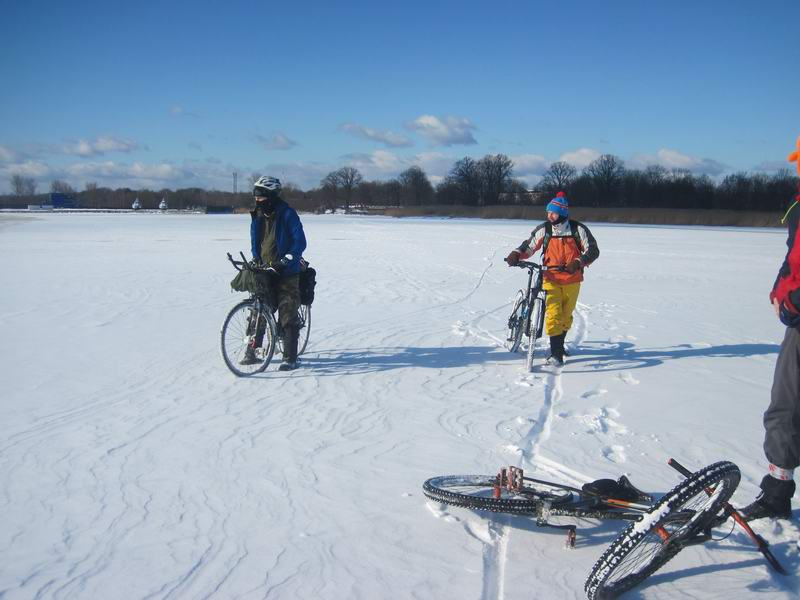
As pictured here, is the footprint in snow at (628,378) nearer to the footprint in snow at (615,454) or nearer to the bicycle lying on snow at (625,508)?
the footprint in snow at (615,454)

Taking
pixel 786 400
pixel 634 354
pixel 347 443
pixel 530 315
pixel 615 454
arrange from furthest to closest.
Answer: pixel 634 354
pixel 530 315
pixel 347 443
pixel 615 454
pixel 786 400

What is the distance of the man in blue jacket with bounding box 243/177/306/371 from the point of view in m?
6.65

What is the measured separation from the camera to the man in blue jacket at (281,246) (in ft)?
21.8

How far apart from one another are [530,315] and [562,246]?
92cm

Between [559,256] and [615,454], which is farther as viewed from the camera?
[559,256]

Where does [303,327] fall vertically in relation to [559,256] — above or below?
below

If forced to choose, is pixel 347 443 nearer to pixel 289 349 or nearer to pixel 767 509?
pixel 289 349

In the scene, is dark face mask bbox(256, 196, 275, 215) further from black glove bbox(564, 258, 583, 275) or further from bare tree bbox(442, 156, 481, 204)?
bare tree bbox(442, 156, 481, 204)

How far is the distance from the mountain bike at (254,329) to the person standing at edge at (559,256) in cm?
276

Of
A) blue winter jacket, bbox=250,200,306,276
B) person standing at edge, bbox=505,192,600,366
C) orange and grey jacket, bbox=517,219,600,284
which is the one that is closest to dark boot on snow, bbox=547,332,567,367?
person standing at edge, bbox=505,192,600,366

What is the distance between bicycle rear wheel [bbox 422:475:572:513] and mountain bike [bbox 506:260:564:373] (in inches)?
134

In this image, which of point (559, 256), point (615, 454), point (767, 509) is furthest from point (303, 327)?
point (767, 509)

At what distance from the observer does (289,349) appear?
6.94 meters

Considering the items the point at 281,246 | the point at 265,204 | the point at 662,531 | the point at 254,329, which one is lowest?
the point at 662,531
